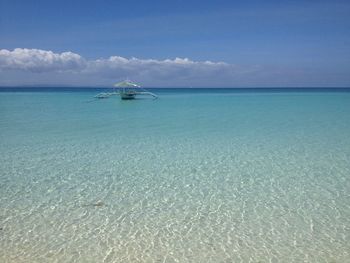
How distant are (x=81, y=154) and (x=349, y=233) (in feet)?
25.6

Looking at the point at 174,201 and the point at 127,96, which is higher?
the point at 174,201

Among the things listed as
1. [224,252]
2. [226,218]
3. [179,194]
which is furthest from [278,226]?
[179,194]

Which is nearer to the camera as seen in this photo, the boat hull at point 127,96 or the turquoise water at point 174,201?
the turquoise water at point 174,201

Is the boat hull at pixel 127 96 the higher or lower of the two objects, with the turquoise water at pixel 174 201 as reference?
lower

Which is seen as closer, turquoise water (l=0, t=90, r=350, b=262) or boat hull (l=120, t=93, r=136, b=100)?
turquoise water (l=0, t=90, r=350, b=262)

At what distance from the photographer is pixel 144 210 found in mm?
6738

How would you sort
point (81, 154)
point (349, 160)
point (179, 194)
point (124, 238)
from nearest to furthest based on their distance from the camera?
point (124, 238) < point (179, 194) < point (349, 160) < point (81, 154)

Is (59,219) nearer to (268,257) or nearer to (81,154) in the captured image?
(268,257)

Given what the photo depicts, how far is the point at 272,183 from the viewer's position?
839 centimetres

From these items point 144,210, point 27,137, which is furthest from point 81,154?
point 144,210

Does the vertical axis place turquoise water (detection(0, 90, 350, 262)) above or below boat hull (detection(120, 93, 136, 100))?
above

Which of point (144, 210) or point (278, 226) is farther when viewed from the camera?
point (144, 210)

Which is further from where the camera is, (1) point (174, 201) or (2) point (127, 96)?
(2) point (127, 96)

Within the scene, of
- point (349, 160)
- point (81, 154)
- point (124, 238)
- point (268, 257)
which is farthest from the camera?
point (81, 154)
